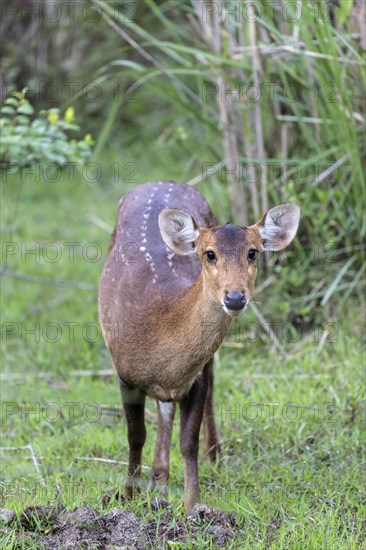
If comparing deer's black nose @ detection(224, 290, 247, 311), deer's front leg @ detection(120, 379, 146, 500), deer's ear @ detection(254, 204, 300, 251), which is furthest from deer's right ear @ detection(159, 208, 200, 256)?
deer's front leg @ detection(120, 379, 146, 500)

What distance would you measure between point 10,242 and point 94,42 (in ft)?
10.7

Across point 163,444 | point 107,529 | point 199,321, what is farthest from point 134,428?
point 107,529

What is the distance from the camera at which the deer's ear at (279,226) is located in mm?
4824

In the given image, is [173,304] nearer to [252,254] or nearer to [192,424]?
[252,254]

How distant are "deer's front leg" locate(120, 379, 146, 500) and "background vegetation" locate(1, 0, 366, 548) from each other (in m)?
0.13

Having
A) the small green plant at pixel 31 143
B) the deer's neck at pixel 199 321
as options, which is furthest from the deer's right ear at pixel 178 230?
the small green plant at pixel 31 143

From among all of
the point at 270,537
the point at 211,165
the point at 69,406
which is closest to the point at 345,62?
the point at 211,165

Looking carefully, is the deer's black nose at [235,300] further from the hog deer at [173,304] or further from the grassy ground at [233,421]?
the grassy ground at [233,421]

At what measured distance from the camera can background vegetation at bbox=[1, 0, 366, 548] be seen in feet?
17.0

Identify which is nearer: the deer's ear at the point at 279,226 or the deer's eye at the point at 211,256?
the deer's eye at the point at 211,256

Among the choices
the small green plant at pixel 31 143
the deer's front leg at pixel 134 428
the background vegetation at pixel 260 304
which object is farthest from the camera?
the small green plant at pixel 31 143

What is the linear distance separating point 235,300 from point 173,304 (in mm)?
615

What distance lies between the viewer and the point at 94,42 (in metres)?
11.1

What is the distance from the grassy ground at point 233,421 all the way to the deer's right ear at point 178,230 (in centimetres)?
117
